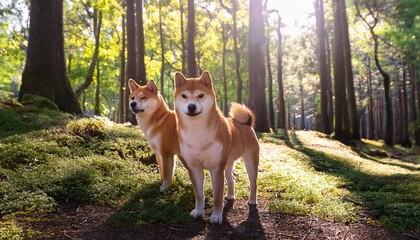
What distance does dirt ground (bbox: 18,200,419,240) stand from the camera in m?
4.06

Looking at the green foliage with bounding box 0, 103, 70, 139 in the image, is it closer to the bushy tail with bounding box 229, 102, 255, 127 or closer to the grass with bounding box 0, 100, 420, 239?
the grass with bounding box 0, 100, 420, 239

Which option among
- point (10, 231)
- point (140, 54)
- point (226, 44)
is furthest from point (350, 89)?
point (10, 231)

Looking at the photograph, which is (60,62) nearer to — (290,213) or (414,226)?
(290,213)

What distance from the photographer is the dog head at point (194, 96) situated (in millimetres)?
4219

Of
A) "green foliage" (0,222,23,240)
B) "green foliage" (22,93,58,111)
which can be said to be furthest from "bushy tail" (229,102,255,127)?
"green foliage" (22,93,58,111)

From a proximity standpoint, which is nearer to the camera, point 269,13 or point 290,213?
point 290,213

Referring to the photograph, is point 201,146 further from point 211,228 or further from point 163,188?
point 163,188

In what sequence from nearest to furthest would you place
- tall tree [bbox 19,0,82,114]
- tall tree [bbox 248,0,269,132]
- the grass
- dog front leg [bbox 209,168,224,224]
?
1. dog front leg [bbox 209,168,224,224]
2. the grass
3. tall tree [bbox 19,0,82,114]
4. tall tree [bbox 248,0,269,132]

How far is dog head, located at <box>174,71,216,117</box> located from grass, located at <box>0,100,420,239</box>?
1.47 metres

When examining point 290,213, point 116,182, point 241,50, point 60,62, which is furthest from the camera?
point 241,50

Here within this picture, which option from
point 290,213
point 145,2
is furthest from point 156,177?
point 145,2

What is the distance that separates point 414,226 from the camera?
181 inches

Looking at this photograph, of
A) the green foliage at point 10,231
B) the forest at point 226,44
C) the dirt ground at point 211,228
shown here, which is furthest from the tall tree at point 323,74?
the green foliage at point 10,231

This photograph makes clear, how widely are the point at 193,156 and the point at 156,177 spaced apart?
2.28m
